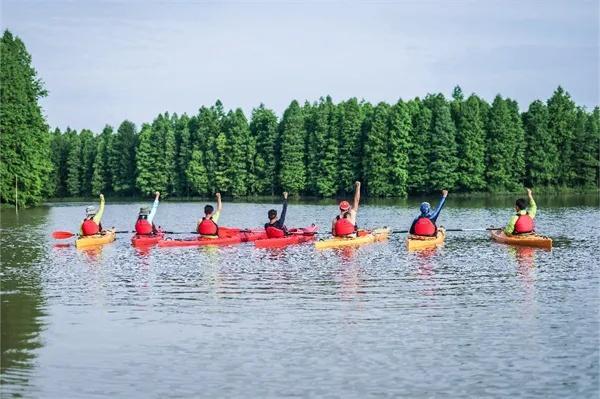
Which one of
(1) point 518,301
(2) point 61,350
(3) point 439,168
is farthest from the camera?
(3) point 439,168

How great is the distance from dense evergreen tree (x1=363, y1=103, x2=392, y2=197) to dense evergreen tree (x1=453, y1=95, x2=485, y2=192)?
28.2ft

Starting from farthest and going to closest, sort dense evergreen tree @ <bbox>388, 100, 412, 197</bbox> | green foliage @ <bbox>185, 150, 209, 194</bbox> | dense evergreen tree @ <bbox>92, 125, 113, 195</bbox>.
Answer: dense evergreen tree @ <bbox>92, 125, 113, 195</bbox> < green foliage @ <bbox>185, 150, 209, 194</bbox> < dense evergreen tree @ <bbox>388, 100, 412, 197</bbox>

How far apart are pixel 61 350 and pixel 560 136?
326 ft

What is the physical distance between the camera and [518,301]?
1952 cm

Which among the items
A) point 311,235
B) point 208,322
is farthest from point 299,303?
point 311,235

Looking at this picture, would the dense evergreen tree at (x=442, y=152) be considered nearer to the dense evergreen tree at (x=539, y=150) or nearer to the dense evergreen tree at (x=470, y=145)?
the dense evergreen tree at (x=470, y=145)

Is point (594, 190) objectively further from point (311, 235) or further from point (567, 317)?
point (567, 317)

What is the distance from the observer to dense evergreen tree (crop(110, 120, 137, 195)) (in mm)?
135625

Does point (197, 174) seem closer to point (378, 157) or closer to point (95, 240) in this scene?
point (378, 157)

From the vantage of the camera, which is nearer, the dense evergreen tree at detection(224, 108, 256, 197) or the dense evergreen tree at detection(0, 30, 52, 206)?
the dense evergreen tree at detection(0, 30, 52, 206)

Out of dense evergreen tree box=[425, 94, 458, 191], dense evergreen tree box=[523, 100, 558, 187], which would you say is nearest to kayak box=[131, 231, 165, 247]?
dense evergreen tree box=[425, 94, 458, 191]

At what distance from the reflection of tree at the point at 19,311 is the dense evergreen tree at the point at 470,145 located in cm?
7194

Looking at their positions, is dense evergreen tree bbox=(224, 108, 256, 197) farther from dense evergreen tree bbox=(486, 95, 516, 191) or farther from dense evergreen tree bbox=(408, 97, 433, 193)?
dense evergreen tree bbox=(486, 95, 516, 191)

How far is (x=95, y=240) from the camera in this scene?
3509cm
